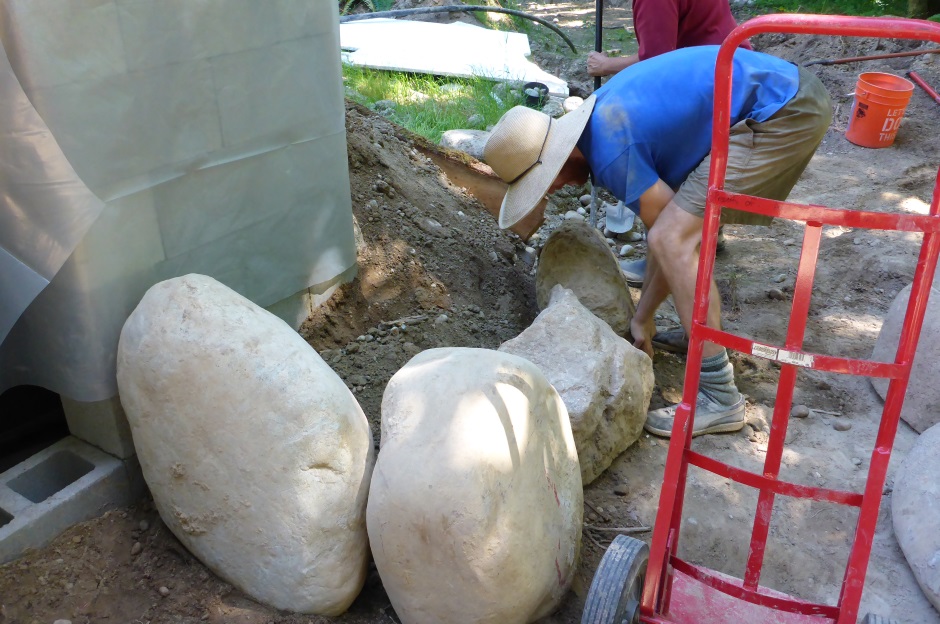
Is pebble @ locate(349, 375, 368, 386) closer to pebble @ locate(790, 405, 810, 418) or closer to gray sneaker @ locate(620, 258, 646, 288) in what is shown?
pebble @ locate(790, 405, 810, 418)

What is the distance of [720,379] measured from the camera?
10.1ft

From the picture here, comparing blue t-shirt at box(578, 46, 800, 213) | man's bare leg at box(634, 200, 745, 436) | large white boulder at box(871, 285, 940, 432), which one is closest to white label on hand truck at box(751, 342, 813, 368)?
man's bare leg at box(634, 200, 745, 436)

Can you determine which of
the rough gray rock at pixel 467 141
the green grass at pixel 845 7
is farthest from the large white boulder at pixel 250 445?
the green grass at pixel 845 7

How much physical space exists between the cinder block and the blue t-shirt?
1.94 m

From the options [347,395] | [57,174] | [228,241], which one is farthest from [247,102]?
[347,395]

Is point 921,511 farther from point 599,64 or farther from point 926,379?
point 599,64

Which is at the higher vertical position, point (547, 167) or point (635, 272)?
point (547, 167)

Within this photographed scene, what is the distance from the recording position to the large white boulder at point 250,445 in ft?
6.90

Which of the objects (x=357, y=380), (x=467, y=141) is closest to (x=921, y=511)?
(x=357, y=380)

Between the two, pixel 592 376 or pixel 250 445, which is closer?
pixel 250 445

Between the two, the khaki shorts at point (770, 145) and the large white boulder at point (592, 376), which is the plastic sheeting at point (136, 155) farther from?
the khaki shorts at point (770, 145)

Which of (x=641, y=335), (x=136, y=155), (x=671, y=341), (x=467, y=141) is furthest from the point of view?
(x=467, y=141)

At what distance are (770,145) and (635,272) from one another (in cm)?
150

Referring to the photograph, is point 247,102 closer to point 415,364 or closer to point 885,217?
point 415,364
